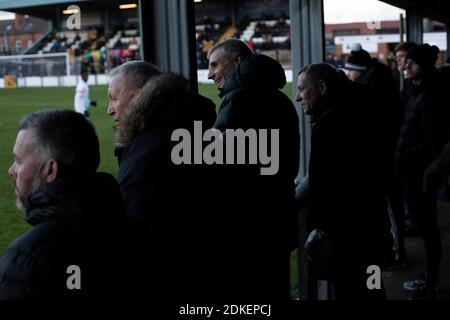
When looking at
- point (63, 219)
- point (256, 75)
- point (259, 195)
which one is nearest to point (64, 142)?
point (63, 219)

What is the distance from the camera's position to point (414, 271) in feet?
14.3

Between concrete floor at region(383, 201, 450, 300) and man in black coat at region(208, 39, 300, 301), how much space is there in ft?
5.32

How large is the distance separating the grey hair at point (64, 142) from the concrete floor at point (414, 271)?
2.86m

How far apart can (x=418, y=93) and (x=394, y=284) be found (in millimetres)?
1176

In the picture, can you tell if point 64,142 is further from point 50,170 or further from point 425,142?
point 425,142

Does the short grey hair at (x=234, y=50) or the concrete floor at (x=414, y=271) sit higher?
the short grey hair at (x=234, y=50)

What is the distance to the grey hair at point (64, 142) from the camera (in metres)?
1.28

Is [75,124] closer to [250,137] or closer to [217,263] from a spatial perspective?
[217,263]

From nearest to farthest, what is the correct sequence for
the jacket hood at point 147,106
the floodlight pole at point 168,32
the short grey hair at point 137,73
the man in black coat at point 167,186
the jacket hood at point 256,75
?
the man in black coat at point 167,186 < the jacket hood at point 147,106 < the short grey hair at point 137,73 < the jacket hood at point 256,75 < the floodlight pole at point 168,32

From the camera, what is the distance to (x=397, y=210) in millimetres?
4238

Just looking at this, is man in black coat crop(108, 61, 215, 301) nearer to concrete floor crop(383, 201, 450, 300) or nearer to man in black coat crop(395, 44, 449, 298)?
man in black coat crop(395, 44, 449, 298)

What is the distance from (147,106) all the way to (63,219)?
0.60 meters

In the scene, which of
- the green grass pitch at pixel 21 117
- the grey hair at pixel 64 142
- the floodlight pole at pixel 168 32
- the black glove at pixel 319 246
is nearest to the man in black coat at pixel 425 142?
the green grass pitch at pixel 21 117

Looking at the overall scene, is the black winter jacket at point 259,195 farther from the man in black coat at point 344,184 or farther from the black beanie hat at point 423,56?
the black beanie hat at point 423,56
